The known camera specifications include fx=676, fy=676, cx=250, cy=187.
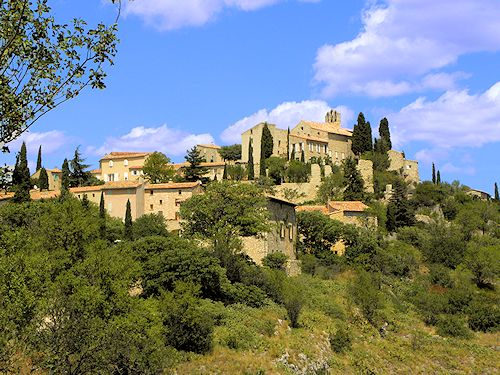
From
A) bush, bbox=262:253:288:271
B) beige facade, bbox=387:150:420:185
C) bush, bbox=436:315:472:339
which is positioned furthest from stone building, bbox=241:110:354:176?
bush, bbox=436:315:472:339

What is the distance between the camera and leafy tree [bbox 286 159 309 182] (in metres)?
87.6

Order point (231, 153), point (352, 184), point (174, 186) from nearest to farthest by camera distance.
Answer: point (174, 186) < point (352, 184) < point (231, 153)


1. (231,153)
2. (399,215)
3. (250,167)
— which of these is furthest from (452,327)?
(231,153)

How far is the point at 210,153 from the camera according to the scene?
4311 inches

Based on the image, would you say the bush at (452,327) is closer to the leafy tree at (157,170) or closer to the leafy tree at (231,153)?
the leafy tree at (157,170)

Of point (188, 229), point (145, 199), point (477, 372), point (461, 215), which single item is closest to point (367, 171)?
point (461, 215)

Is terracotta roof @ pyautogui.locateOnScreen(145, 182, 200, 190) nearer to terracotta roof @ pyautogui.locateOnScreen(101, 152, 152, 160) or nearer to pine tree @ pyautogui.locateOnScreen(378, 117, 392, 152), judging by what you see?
terracotta roof @ pyautogui.locateOnScreen(101, 152, 152, 160)

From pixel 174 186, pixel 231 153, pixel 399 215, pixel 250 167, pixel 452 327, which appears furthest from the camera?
pixel 231 153

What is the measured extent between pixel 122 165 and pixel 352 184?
35.8m

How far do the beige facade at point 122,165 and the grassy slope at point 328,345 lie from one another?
5120 cm

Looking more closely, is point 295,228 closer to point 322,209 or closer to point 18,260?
point 322,209

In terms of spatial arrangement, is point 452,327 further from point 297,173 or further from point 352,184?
point 297,173

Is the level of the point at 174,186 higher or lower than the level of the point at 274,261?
higher

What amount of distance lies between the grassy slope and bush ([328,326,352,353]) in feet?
1.24
